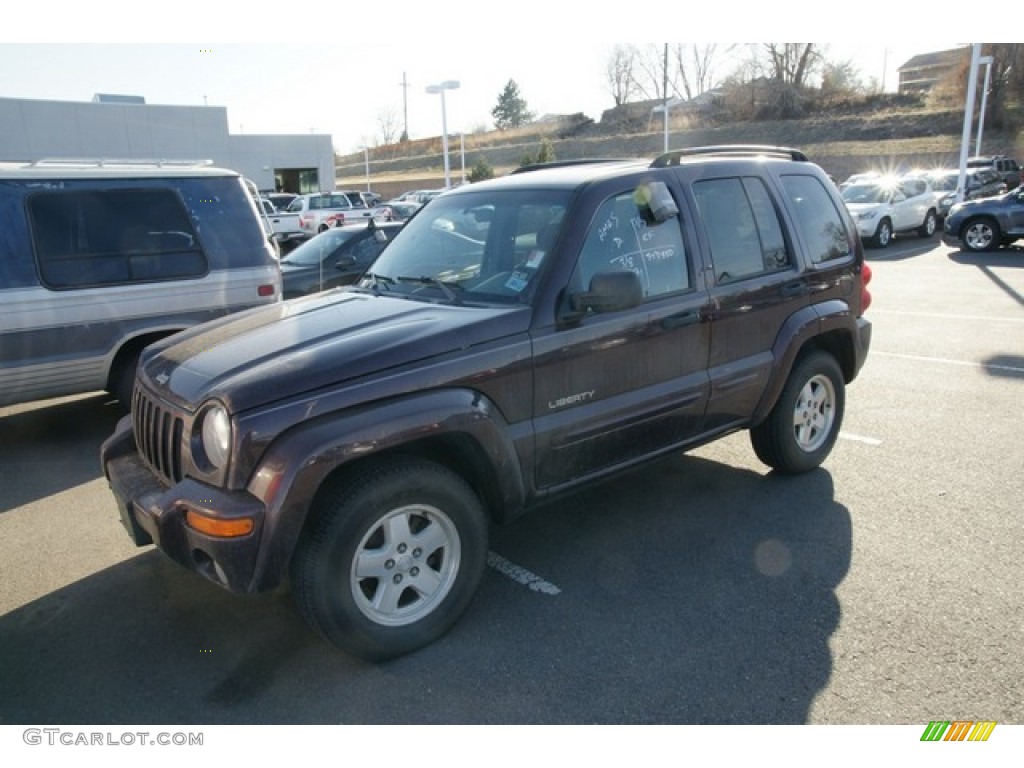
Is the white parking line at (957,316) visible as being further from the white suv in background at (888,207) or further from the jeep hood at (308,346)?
the white suv in background at (888,207)

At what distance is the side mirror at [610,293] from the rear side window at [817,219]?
1.85 metres

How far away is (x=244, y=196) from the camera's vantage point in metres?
6.66

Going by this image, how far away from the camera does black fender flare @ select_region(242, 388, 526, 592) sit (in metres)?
2.75

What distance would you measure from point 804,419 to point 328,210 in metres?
23.4

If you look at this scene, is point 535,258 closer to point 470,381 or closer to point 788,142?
point 470,381

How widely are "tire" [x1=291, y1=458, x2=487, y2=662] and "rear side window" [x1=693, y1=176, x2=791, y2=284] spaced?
201 cm

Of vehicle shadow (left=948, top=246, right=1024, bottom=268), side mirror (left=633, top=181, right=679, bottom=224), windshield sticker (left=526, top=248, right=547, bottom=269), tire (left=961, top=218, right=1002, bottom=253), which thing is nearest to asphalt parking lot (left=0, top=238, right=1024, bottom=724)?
windshield sticker (left=526, top=248, right=547, bottom=269)

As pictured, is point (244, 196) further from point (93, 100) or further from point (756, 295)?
point (93, 100)

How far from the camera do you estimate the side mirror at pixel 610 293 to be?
130 inches

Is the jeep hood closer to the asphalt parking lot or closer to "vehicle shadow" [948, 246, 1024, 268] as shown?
the asphalt parking lot

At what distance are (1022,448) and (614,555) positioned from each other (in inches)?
128

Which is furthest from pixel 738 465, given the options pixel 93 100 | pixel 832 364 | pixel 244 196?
pixel 93 100

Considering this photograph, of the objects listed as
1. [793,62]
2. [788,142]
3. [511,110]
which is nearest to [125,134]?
[788,142]
